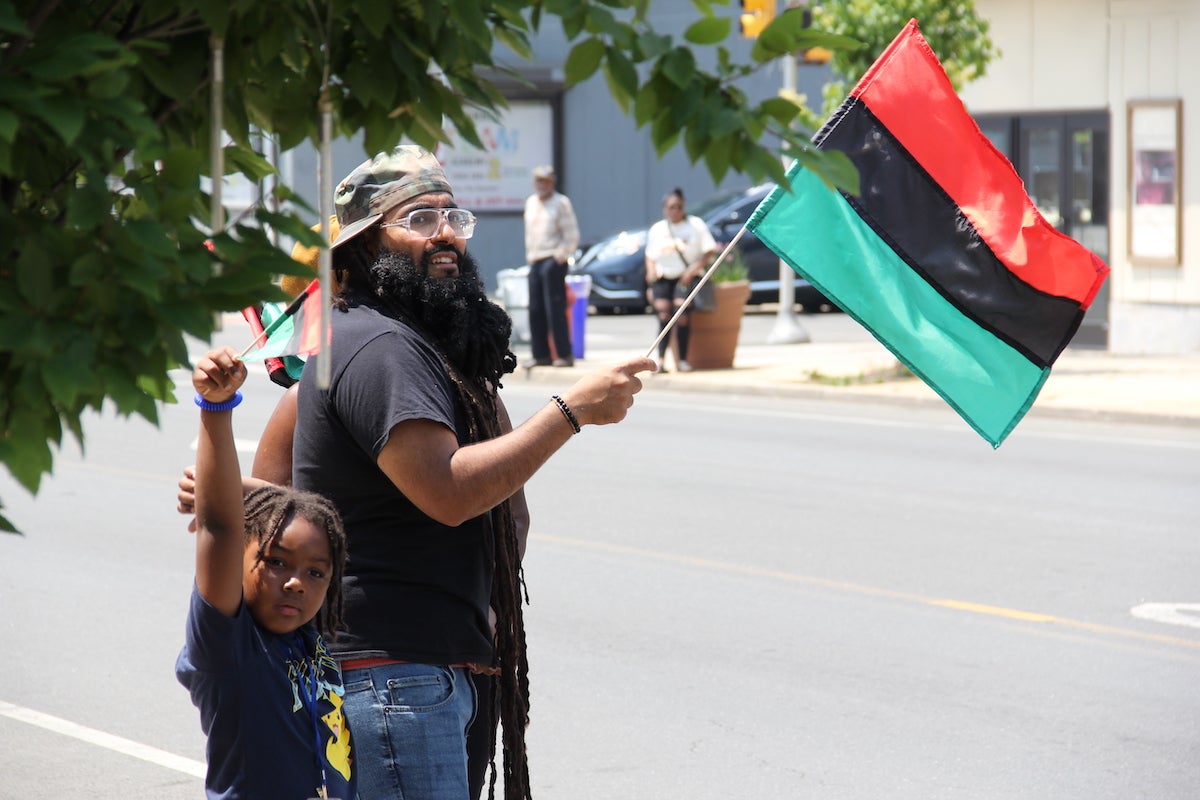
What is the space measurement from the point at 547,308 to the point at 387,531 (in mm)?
15041

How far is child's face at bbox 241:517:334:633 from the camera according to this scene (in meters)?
3.06

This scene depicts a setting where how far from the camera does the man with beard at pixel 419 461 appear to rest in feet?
9.98

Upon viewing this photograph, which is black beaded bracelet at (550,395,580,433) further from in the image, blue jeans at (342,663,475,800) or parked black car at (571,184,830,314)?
parked black car at (571,184,830,314)

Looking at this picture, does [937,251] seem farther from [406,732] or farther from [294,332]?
[406,732]

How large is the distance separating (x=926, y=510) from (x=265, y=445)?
274 inches

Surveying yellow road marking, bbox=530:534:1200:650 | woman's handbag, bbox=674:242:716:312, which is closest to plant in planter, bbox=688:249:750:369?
woman's handbag, bbox=674:242:716:312

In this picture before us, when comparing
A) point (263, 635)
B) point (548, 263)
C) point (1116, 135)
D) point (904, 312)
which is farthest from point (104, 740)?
point (1116, 135)

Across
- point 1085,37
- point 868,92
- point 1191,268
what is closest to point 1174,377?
point 1191,268

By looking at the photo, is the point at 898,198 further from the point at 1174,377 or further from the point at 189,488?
the point at 1174,377

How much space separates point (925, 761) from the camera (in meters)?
5.61

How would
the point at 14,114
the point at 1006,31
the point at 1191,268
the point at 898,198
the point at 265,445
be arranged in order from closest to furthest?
1. the point at 14,114
2. the point at 265,445
3. the point at 898,198
4. the point at 1191,268
5. the point at 1006,31

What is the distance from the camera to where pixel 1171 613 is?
295 inches

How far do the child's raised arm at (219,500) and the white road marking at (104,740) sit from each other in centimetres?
274

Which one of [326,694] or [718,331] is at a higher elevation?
[326,694]
